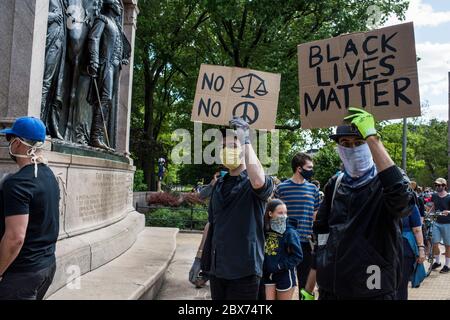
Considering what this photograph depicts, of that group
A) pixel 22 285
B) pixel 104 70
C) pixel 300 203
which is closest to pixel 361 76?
pixel 300 203

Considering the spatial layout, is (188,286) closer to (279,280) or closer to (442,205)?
(279,280)

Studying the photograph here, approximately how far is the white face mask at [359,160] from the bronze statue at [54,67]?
15.2 feet

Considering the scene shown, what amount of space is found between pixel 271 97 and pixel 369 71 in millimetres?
1614

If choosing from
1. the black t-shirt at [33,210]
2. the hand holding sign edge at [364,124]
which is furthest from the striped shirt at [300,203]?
the black t-shirt at [33,210]

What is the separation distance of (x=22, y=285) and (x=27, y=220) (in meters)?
0.42

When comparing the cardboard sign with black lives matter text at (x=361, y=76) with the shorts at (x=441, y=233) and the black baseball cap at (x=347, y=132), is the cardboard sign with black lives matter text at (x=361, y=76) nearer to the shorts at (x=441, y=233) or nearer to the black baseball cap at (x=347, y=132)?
the black baseball cap at (x=347, y=132)

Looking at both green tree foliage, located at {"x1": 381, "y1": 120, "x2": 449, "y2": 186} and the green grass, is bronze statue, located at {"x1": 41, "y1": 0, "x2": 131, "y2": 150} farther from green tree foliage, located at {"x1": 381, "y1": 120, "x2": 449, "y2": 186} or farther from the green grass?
green tree foliage, located at {"x1": 381, "y1": 120, "x2": 449, "y2": 186}

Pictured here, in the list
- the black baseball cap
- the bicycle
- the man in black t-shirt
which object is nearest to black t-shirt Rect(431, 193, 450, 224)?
the bicycle

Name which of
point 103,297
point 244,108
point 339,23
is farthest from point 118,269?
point 339,23

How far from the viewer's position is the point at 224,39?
80.4 ft

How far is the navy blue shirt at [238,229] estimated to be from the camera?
347 centimetres

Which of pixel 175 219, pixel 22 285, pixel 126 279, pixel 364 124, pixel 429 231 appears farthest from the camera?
pixel 175 219

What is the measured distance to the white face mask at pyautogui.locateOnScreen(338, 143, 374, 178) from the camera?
2.87 metres

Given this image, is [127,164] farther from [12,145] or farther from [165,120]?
[165,120]
